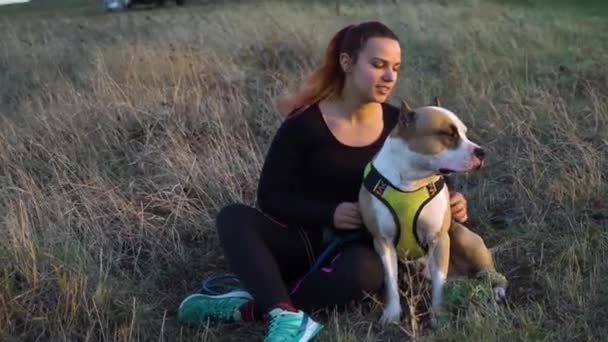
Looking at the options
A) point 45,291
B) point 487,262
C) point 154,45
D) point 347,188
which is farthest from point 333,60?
point 154,45

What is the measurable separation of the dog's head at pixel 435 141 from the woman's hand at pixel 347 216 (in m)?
0.34

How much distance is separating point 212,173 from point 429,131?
1.75 m

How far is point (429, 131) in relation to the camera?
3.05 metres

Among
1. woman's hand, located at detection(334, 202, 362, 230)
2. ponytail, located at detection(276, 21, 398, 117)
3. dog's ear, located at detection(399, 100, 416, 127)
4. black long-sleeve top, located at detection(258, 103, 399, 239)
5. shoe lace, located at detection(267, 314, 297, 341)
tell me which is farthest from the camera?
ponytail, located at detection(276, 21, 398, 117)

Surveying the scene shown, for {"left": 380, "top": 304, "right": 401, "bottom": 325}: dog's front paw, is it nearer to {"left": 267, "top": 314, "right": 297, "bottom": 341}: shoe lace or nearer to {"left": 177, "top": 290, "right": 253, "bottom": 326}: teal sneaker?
{"left": 267, "top": 314, "right": 297, "bottom": 341}: shoe lace

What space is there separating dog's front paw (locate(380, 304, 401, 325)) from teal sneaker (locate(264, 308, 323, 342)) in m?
0.29

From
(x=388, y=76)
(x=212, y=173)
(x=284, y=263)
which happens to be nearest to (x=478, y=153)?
(x=388, y=76)

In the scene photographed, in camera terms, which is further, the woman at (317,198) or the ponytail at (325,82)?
the ponytail at (325,82)

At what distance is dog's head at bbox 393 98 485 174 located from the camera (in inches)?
118

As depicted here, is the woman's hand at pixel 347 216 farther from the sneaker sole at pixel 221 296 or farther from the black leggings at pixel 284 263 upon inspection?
the sneaker sole at pixel 221 296

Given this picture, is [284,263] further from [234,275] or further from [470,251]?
[470,251]

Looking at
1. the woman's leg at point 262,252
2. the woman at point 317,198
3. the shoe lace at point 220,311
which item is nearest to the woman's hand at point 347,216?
the woman at point 317,198

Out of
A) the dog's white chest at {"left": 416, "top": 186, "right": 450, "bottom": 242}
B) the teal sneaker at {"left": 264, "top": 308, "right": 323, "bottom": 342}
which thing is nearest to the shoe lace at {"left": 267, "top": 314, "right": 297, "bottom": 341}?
the teal sneaker at {"left": 264, "top": 308, "right": 323, "bottom": 342}

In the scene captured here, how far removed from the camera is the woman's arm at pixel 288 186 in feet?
11.2
